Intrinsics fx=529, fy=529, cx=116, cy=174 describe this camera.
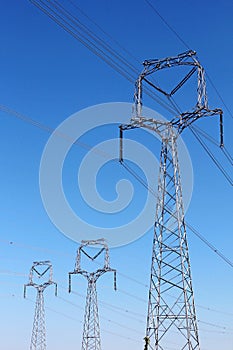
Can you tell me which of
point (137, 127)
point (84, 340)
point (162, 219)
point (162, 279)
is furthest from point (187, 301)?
point (84, 340)

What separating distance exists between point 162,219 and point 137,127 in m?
5.72

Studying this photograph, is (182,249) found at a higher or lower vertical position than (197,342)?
higher

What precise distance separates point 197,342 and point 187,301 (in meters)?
2.30

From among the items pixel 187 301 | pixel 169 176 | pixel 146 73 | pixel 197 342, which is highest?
pixel 146 73

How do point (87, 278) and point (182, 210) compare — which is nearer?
point (182, 210)

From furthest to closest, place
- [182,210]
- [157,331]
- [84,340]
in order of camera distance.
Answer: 1. [84,340]
2. [182,210]
3. [157,331]

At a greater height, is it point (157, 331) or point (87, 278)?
point (87, 278)

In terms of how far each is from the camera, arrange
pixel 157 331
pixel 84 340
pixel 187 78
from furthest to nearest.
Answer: pixel 84 340 → pixel 187 78 → pixel 157 331

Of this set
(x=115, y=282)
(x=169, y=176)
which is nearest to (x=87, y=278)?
A: (x=115, y=282)

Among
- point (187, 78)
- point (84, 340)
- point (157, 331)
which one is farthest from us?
A: point (84, 340)

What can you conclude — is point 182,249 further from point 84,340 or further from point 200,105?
point 84,340

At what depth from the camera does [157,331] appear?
2925 centimetres

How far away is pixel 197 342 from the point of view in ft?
96.0

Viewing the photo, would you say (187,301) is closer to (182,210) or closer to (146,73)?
(182,210)
